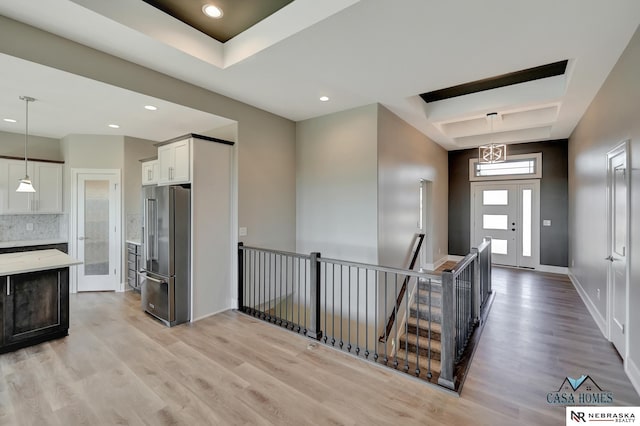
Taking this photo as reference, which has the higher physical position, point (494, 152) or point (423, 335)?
point (494, 152)

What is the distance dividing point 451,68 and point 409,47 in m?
0.73

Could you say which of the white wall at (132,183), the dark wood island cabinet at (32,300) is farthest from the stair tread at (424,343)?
the white wall at (132,183)

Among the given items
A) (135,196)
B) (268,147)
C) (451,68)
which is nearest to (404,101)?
(451,68)

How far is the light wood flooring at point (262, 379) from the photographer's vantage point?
2.12 meters

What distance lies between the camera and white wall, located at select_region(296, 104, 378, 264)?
169 inches

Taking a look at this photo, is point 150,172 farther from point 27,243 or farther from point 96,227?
point 27,243

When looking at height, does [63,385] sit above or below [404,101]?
below

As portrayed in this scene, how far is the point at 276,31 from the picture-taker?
2664 mm

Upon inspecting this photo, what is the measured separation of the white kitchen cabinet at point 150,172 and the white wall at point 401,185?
3.38 metres

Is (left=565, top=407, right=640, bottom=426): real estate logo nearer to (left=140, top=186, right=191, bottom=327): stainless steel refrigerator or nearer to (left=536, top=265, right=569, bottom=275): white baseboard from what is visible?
(left=140, top=186, right=191, bottom=327): stainless steel refrigerator

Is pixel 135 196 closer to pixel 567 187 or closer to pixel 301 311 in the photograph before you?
pixel 301 311

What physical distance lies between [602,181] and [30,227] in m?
8.96

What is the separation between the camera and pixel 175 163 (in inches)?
158

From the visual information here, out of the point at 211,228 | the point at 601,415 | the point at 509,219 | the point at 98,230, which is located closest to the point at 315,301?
the point at 211,228
